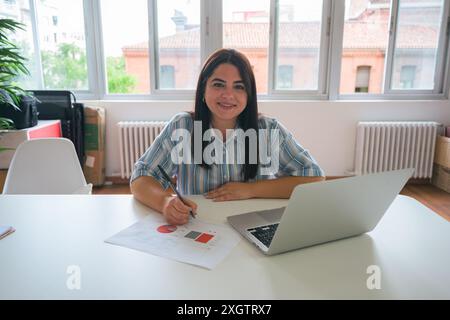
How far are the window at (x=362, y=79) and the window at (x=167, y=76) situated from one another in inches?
78.4

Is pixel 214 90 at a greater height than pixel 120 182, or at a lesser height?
greater

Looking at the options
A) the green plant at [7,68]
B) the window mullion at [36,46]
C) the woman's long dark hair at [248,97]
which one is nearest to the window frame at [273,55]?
the window mullion at [36,46]

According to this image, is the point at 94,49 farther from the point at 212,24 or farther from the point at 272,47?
the point at 272,47

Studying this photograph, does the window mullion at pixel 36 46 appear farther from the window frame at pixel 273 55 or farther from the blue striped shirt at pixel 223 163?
the blue striped shirt at pixel 223 163

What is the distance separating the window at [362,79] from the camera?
11.8 feet

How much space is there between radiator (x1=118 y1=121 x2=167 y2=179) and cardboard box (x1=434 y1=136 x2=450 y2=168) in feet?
9.14

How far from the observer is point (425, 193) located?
3.34 metres

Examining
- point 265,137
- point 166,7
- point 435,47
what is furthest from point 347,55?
point 265,137

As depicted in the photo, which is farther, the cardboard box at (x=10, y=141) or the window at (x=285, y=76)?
the window at (x=285, y=76)

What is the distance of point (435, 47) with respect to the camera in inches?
140

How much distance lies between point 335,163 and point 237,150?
2.50 m

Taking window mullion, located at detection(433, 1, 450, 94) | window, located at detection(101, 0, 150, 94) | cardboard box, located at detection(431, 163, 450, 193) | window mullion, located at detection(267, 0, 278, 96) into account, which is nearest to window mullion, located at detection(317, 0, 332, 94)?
window mullion, located at detection(267, 0, 278, 96)

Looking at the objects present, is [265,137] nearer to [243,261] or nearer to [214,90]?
[214,90]
